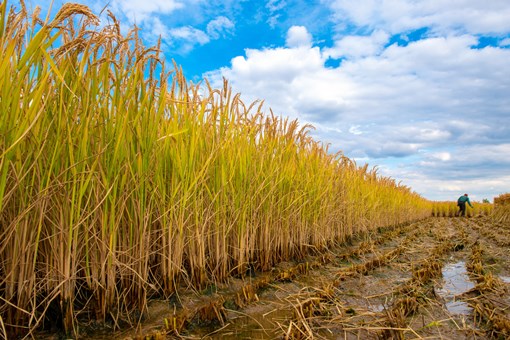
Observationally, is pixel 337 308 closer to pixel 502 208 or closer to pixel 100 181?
pixel 100 181

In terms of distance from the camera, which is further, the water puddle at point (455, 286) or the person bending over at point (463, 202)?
the person bending over at point (463, 202)

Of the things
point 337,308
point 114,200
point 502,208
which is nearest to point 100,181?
point 114,200

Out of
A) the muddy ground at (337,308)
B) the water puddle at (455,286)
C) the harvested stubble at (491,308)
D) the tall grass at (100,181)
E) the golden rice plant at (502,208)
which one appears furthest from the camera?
the golden rice plant at (502,208)

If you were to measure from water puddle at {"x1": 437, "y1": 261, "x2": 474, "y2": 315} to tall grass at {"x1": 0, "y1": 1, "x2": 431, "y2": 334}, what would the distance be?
6.48 feet

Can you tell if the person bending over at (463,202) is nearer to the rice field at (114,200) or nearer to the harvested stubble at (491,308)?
the harvested stubble at (491,308)

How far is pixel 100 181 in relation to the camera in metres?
2.10

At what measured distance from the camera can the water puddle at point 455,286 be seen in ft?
9.70

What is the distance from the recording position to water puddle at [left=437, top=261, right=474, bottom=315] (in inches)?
116

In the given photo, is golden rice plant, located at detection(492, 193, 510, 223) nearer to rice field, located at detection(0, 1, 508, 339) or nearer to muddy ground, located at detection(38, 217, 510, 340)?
muddy ground, located at detection(38, 217, 510, 340)

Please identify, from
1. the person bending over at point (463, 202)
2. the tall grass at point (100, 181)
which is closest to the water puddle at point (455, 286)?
the tall grass at point (100, 181)

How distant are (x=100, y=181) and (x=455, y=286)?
3786 mm

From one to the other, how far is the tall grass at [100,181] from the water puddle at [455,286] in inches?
77.8

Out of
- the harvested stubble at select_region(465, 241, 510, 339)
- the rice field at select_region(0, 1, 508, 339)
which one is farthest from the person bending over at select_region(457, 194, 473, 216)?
the rice field at select_region(0, 1, 508, 339)

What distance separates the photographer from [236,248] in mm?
3342
